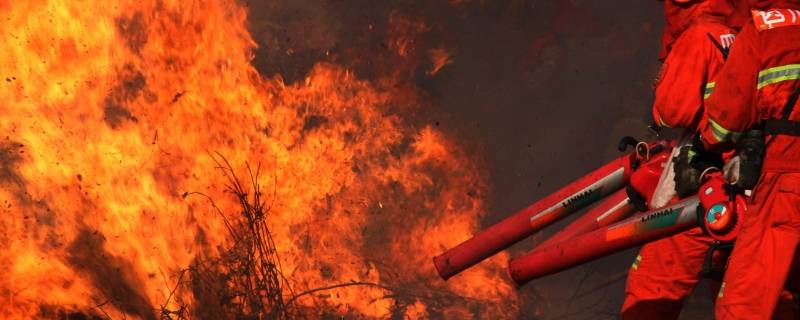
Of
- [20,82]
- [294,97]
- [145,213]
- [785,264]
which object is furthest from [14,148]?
[785,264]

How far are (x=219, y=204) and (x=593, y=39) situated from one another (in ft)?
13.5

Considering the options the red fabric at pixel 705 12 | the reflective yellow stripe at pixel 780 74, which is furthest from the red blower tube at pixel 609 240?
the red fabric at pixel 705 12

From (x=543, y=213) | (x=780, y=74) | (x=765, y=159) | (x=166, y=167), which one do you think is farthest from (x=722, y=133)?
(x=166, y=167)

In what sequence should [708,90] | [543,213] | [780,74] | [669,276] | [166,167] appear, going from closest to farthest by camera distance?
[780,74] < [708,90] < [669,276] < [543,213] < [166,167]

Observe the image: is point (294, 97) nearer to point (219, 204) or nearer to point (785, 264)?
point (219, 204)

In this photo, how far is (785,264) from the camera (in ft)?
12.7

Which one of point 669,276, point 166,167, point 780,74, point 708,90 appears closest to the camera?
point 780,74

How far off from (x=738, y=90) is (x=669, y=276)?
1.16 m

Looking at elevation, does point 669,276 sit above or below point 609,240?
below

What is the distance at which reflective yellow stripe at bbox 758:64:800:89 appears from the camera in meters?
3.85

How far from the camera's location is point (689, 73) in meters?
4.31

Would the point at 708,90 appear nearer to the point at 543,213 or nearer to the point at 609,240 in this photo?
the point at 609,240

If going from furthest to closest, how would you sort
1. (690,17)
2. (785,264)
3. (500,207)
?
(500,207) → (690,17) → (785,264)

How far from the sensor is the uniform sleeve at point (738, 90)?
3.92m
